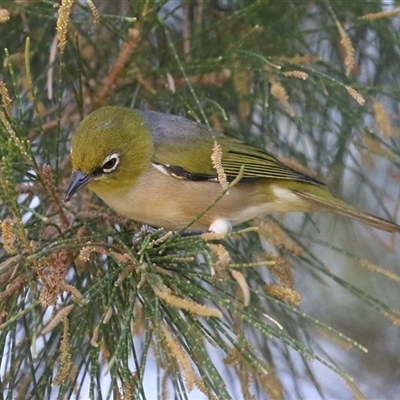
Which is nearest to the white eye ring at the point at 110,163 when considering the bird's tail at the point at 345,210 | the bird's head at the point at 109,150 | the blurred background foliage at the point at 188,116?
the bird's head at the point at 109,150

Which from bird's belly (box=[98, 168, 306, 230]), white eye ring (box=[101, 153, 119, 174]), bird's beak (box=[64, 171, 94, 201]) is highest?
bird's beak (box=[64, 171, 94, 201])

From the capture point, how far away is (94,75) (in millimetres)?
2064

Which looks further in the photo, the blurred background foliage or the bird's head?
the bird's head

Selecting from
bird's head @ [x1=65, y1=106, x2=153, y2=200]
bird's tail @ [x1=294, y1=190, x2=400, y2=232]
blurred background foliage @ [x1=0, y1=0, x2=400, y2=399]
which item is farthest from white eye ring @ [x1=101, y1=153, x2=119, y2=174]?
bird's tail @ [x1=294, y1=190, x2=400, y2=232]

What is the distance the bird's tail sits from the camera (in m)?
2.10

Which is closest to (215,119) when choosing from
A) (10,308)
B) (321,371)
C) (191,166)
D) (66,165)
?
(191,166)

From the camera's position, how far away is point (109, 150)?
189 centimetres

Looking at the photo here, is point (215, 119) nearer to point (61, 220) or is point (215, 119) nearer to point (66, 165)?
point (66, 165)

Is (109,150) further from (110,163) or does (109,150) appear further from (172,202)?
(172,202)

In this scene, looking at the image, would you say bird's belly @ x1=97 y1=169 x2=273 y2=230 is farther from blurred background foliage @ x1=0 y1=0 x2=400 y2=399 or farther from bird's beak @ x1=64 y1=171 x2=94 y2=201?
bird's beak @ x1=64 y1=171 x2=94 y2=201

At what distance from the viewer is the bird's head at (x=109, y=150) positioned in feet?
5.85

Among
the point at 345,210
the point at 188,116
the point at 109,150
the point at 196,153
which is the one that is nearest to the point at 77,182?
the point at 109,150

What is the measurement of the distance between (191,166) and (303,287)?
3.88 ft

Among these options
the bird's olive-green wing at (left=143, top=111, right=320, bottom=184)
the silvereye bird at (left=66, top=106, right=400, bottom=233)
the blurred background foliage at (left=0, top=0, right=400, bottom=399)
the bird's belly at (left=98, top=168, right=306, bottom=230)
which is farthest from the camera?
the bird's olive-green wing at (left=143, top=111, right=320, bottom=184)
